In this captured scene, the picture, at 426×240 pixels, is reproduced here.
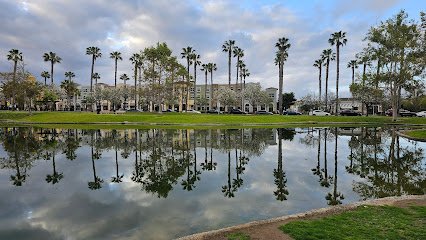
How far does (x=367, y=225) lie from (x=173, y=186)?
29.5 ft

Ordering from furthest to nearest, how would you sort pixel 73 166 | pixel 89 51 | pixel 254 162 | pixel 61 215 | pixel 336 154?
1. pixel 89 51
2. pixel 336 154
3. pixel 254 162
4. pixel 73 166
5. pixel 61 215

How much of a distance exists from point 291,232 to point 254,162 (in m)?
13.9

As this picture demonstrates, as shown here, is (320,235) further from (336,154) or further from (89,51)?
(89,51)

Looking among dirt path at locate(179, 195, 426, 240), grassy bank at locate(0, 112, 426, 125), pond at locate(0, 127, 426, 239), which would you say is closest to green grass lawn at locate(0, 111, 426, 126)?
grassy bank at locate(0, 112, 426, 125)

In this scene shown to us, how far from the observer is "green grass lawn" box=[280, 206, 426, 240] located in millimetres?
8523

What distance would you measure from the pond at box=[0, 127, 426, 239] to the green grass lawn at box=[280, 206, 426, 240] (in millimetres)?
2194

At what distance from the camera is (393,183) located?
1664cm

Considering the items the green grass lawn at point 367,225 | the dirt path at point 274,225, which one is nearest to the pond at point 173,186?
the dirt path at point 274,225

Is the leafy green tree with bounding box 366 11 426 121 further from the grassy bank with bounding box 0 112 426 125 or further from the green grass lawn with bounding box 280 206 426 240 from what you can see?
the green grass lawn with bounding box 280 206 426 240

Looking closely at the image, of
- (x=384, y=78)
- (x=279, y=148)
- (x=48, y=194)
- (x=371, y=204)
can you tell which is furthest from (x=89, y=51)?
(x=371, y=204)

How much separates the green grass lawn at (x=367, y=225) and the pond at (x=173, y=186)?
2.19 metres

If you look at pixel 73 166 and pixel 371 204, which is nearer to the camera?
pixel 371 204

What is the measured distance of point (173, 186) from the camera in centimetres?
1585

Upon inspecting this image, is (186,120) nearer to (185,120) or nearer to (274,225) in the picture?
(185,120)
